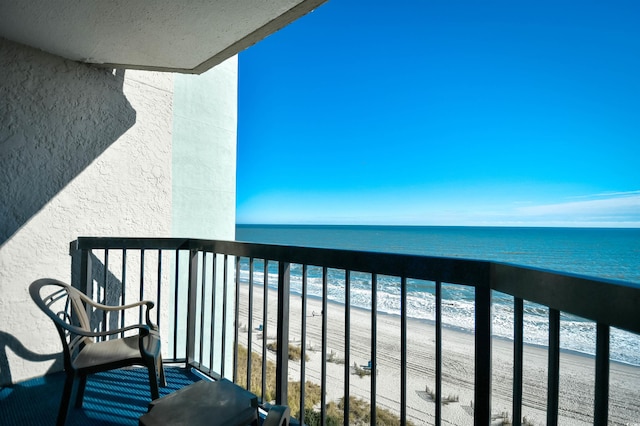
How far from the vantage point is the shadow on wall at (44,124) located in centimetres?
252

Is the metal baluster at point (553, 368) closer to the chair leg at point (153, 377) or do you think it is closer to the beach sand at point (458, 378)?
the chair leg at point (153, 377)

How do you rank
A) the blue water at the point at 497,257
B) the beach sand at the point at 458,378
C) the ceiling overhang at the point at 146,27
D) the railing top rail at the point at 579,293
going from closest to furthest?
1. the railing top rail at the point at 579,293
2. the ceiling overhang at the point at 146,27
3. the beach sand at the point at 458,378
4. the blue water at the point at 497,257

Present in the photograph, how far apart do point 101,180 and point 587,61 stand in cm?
4252

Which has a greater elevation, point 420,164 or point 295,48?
point 295,48

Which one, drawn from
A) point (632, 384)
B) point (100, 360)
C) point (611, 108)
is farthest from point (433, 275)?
point (611, 108)

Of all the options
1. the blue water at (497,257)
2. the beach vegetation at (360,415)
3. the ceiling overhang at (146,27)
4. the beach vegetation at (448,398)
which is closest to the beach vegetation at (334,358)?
the beach vegetation at (360,415)

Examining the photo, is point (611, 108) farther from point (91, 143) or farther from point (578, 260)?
point (91, 143)

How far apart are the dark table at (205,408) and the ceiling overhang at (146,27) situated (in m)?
1.85

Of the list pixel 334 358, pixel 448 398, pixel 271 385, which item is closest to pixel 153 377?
pixel 448 398

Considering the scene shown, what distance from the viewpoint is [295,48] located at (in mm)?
33375

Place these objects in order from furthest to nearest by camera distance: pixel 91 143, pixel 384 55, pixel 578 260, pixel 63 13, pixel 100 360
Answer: pixel 384 55
pixel 578 260
pixel 91 143
pixel 63 13
pixel 100 360

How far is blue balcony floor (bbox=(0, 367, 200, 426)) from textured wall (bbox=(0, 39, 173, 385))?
0.89 feet

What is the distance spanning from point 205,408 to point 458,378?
38.4 feet

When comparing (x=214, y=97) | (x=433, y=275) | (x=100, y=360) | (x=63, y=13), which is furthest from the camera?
(x=214, y=97)
